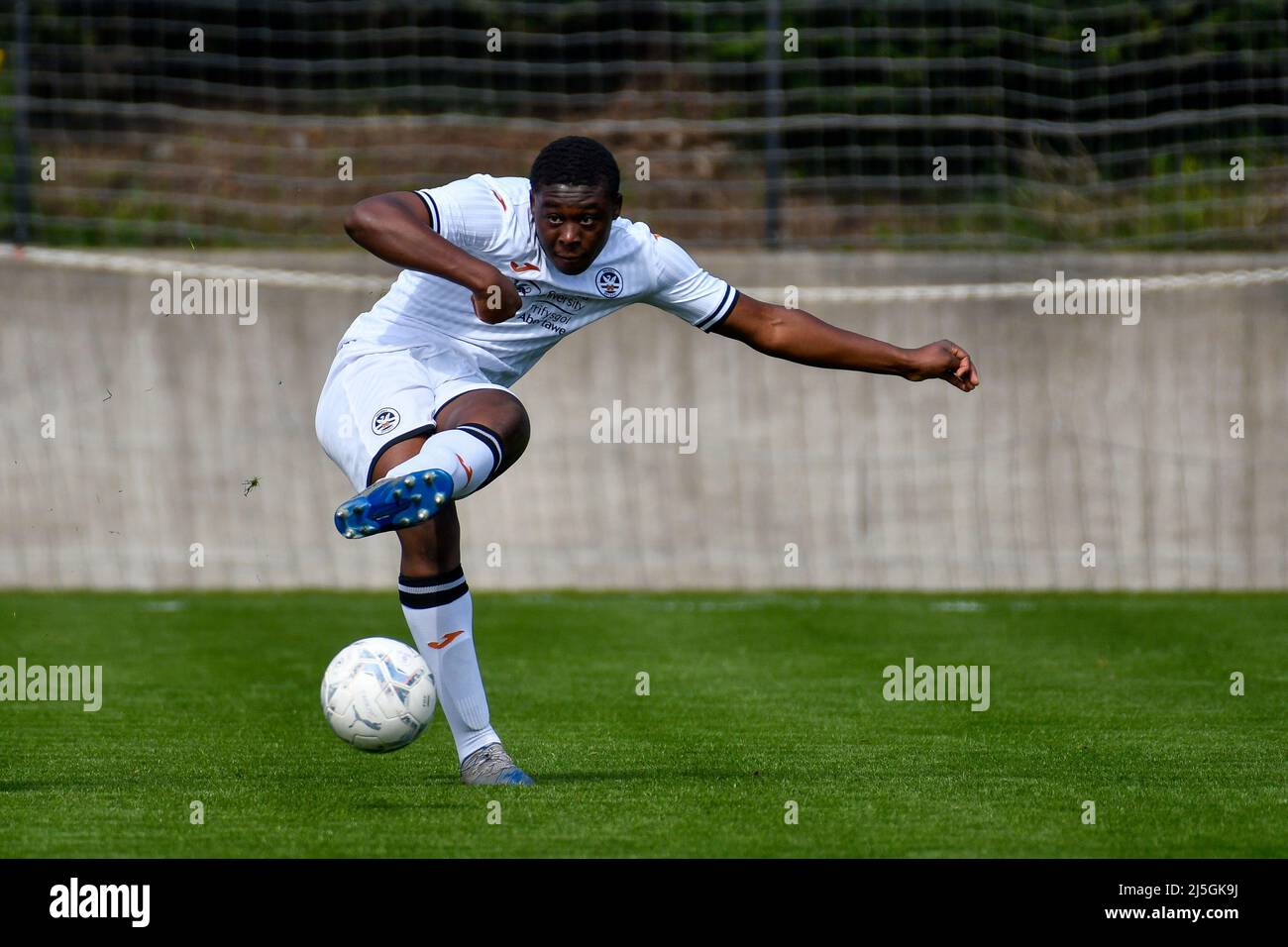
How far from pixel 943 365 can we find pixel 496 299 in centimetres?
176

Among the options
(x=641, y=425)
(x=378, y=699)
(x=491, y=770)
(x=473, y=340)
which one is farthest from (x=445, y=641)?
(x=641, y=425)

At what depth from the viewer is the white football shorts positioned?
6.48 meters

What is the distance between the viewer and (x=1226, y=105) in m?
15.6

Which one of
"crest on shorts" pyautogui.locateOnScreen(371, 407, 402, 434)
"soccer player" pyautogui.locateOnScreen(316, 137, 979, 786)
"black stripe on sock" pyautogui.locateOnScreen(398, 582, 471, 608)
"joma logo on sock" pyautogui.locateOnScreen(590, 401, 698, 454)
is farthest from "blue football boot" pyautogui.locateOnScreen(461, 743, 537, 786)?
"joma logo on sock" pyautogui.locateOnScreen(590, 401, 698, 454)

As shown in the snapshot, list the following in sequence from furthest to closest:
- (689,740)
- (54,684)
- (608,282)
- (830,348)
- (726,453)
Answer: (726,453) → (54,684) → (689,740) → (830,348) → (608,282)

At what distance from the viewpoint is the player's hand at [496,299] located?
5887 millimetres

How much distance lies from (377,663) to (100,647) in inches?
215

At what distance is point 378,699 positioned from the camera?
6094mm

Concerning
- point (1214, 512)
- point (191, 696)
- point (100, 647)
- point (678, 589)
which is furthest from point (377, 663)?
point (1214, 512)

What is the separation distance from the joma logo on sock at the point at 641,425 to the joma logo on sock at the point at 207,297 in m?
2.80

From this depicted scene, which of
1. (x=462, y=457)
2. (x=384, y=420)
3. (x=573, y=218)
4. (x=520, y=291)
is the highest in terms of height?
(x=573, y=218)

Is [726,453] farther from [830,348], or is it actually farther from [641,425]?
[830,348]

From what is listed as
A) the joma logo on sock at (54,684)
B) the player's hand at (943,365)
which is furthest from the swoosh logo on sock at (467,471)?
the joma logo on sock at (54,684)

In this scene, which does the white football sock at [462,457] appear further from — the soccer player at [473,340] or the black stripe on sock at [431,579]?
the black stripe on sock at [431,579]
